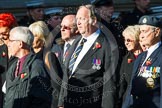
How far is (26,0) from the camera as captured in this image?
48.2 ft

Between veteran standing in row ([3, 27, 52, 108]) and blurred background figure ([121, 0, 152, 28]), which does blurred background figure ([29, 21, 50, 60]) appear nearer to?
veteran standing in row ([3, 27, 52, 108])

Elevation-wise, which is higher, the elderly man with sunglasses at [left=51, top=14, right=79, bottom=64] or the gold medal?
the elderly man with sunglasses at [left=51, top=14, right=79, bottom=64]

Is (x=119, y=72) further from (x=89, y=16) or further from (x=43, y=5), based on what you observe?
(x=43, y=5)

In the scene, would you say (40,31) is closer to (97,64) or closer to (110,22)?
(97,64)

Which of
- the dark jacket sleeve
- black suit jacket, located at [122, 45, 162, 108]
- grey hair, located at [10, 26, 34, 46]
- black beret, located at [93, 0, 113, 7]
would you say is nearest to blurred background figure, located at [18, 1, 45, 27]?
black beret, located at [93, 0, 113, 7]

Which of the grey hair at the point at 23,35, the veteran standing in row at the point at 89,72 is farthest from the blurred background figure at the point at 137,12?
the grey hair at the point at 23,35

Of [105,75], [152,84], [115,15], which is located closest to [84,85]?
[105,75]

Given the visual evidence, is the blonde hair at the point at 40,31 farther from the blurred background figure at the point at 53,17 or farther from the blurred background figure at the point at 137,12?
the blurred background figure at the point at 137,12

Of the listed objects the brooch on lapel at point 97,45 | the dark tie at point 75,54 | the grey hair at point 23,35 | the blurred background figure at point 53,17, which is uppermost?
the grey hair at point 23,35

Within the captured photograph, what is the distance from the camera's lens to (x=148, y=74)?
1012cm

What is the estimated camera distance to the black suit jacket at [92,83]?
10617 mm

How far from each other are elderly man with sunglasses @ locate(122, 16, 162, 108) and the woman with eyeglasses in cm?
122

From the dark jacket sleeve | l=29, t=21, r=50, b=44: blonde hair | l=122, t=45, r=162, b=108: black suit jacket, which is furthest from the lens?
l=29, t=21, r=50, b=44: blonde hair

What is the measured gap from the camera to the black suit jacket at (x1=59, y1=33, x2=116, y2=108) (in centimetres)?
1062
